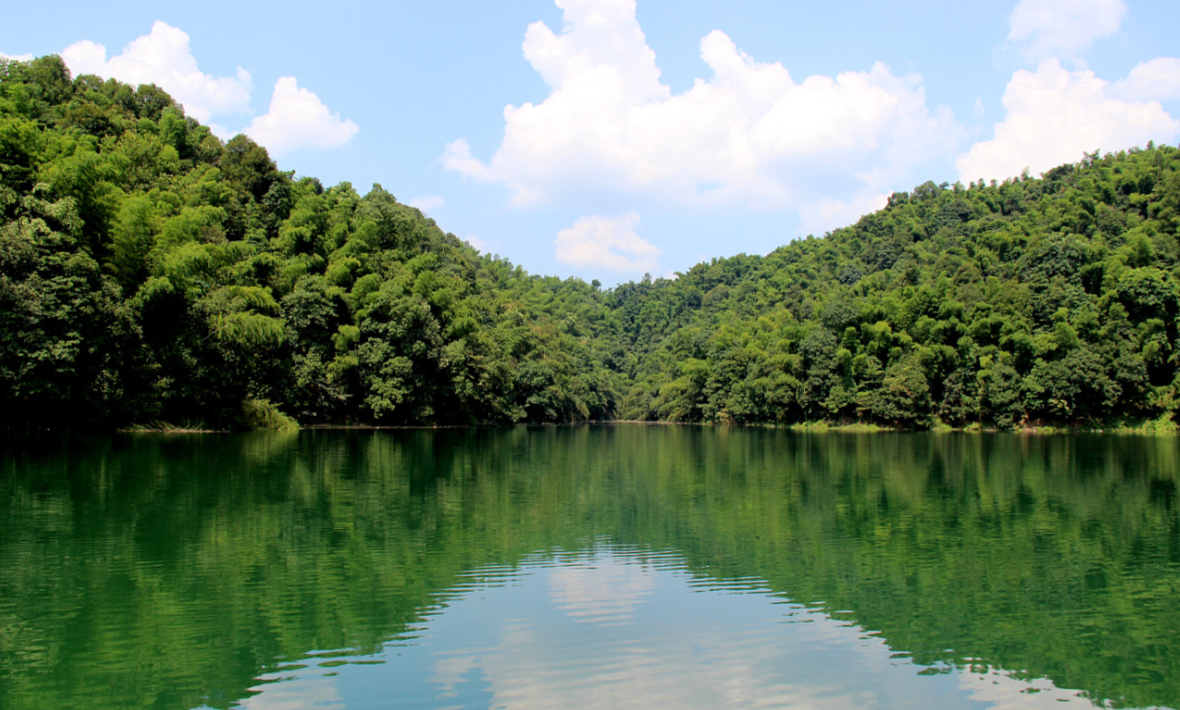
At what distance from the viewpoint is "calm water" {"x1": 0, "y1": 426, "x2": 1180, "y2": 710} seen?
6.77 metres

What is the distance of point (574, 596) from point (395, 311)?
4602cm

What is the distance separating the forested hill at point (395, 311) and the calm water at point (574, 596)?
56.5ft

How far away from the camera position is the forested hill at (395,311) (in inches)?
1312

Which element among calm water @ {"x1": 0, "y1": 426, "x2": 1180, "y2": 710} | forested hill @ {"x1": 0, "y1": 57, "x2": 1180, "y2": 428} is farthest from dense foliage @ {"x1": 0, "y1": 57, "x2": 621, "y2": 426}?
calm water @ {"x1": 0, "y1": 426, "x2": 1180, "y2": 710}

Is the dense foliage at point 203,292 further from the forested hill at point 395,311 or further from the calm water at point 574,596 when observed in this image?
the calm water at point 574,596

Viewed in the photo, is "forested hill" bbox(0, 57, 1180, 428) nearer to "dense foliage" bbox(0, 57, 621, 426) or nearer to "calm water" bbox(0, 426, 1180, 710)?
"dense foliage" bbox(0, 57, 621, 426)

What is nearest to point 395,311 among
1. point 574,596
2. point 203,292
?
point 203,292

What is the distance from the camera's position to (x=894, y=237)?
107 meters

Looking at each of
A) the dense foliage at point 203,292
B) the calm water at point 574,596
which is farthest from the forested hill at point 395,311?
the calm water at point 574,596

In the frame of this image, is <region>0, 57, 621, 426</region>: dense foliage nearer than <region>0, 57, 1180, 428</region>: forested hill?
Yes

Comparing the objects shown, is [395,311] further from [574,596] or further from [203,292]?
[574,596]

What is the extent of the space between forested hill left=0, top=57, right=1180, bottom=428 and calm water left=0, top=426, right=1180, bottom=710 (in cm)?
1722

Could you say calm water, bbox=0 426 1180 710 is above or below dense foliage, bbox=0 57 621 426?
below

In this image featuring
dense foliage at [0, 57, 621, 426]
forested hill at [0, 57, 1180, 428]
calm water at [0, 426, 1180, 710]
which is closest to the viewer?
calm water at [0, 426, 1180, 710]
